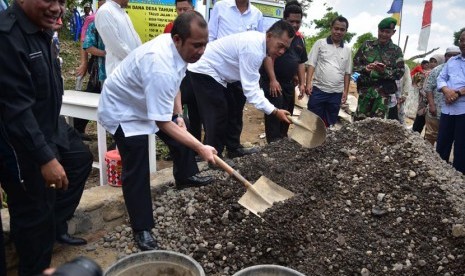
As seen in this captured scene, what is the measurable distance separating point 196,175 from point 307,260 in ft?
4.32

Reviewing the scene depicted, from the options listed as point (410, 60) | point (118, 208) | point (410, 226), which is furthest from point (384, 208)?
point (410, 60)

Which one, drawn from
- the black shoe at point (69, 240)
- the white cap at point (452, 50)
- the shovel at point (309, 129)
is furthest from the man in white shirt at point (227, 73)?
the white cap at point (452, 50)

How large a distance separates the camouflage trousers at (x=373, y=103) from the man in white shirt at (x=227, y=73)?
184cm

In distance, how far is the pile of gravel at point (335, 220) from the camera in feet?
8.84

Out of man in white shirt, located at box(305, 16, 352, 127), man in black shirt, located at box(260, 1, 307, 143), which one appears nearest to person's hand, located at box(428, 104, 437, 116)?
man in white shirt, located at box(305, 16, 352, 127)

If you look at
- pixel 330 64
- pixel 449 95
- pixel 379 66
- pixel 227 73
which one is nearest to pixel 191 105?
pixel 227 73

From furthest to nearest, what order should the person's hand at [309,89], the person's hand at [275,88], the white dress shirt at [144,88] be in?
the person's hand at [309,89] < the person's hand at [275,88] < the white dress shirt at [144,88]

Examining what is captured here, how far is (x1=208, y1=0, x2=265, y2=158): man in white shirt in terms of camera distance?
4508 millimetres

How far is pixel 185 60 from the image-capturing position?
259 cm

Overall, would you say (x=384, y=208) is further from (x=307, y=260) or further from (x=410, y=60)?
(x=410, y=60)

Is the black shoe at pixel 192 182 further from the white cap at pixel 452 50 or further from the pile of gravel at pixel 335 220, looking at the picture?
the white cap at pixel 452 50

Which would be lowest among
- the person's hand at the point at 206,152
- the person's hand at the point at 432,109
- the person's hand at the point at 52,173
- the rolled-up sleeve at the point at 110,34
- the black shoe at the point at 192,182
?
the black shoe at the point at 192,182

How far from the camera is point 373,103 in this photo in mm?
5281

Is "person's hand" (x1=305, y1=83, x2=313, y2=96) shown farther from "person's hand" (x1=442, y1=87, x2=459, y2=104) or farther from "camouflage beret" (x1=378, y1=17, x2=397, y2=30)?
"person's hand" (x1=442, y1=87, x2=459, y2=104)
